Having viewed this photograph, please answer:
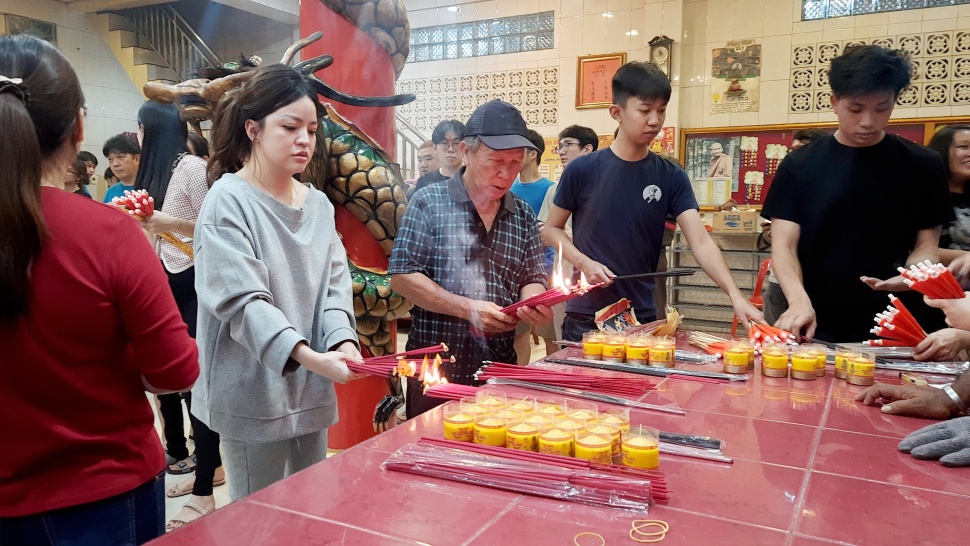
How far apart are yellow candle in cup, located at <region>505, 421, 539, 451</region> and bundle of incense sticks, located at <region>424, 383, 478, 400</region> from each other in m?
0.25

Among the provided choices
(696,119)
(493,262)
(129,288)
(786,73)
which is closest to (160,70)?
(696,119)

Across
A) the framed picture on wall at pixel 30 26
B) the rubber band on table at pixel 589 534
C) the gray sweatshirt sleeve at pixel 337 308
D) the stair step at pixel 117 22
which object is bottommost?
the rubber band on table at pixel 589 534

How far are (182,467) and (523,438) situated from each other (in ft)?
8.68

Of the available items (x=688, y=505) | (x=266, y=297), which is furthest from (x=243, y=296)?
(x=688, y=505)

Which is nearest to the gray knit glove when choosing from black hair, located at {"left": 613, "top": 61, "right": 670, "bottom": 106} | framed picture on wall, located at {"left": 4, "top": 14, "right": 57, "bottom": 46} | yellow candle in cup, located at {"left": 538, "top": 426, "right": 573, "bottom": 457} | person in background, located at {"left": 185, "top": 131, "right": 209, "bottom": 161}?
yellow candle in cup, located at {"left": 538, "top": 426, "right": 573, "bottom": 457}

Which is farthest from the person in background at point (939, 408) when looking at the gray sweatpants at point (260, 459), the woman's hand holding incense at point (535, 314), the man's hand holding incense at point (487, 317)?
the gray sweatpants at point (260, 459)

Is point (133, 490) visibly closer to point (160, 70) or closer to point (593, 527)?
point (593, 527)

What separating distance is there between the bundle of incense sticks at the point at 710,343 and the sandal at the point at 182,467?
2515mm

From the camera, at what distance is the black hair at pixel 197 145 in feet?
10.7

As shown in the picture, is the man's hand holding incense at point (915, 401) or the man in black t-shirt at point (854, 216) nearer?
the man's hand holding incense at point (915, 401)

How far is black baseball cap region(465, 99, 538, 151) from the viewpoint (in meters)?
2.07

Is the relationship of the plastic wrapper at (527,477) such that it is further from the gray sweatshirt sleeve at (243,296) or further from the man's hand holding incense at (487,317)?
the man's hand holding incense at (487,317)

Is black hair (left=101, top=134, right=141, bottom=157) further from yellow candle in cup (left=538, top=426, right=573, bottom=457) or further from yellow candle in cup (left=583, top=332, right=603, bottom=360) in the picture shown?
yellow candle in cup (left=538, top=426, right=573, bottom=457)

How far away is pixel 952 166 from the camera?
3158 mm
